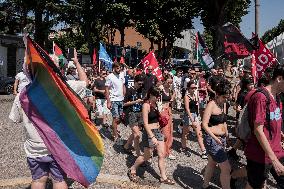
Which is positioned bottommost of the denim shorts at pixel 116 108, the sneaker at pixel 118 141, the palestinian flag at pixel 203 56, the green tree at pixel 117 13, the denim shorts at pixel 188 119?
the sneaker at pixel 118 141

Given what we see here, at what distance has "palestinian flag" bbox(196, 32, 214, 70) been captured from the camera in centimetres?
1437

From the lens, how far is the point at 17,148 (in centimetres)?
867

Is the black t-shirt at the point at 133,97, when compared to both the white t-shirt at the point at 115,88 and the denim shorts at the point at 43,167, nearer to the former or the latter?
the white t-shirt at the point at 115,88

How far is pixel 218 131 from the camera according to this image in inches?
229

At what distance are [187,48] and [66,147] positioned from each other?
95464mm

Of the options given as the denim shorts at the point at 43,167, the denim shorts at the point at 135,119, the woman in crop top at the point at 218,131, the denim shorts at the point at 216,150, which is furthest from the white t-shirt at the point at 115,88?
the denim shorts at the point at 43,167

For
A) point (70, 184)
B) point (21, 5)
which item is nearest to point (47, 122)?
point (70, 184)

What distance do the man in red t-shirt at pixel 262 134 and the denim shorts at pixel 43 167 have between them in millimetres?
2047

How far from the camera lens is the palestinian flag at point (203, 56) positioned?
14367mm

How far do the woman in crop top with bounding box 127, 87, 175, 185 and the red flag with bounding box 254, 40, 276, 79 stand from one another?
2.91 meters

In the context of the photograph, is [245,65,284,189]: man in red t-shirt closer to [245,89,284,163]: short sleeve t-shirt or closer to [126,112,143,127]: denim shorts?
[245,89,284,163]: short sleeve t-shirt

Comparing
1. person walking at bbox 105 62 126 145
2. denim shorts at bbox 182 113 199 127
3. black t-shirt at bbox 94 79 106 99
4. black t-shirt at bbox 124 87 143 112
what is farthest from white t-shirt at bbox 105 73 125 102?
black t-shirt at bbox 94 79 106 99

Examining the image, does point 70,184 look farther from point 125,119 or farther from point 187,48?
point 187,48

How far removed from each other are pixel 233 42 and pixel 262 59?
235 centimetres
